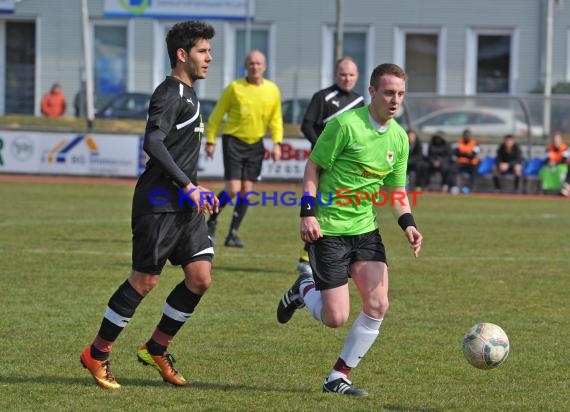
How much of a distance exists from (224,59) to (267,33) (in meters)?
1.70

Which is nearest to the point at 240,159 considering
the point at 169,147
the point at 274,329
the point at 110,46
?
the point at 274,329

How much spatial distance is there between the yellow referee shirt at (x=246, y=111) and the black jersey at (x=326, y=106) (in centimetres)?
179

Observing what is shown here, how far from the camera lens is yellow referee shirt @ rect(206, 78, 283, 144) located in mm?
13258

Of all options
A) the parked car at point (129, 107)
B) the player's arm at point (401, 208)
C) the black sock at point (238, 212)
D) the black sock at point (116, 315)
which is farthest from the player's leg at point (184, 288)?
the parked car at point (129, 107)

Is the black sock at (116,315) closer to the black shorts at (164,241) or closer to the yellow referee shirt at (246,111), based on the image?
the black shorts at (164,241)

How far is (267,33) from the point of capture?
38750mm

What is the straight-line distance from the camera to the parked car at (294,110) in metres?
27.8

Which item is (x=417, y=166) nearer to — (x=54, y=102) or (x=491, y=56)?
(x=54, y=102)

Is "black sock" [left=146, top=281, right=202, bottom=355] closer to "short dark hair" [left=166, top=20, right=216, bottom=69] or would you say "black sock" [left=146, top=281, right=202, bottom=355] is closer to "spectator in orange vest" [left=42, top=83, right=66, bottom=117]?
"short dark hair" [left=166, top=20, right=216, bottom=69]

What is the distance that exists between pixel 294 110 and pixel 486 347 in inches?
864

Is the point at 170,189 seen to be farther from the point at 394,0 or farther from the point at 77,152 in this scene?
the point at 394,0

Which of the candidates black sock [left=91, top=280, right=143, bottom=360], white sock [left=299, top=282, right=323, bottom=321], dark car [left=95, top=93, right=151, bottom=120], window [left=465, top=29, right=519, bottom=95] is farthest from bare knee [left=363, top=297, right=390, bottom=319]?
window [left=465, top=29, right=519, bottom=95]

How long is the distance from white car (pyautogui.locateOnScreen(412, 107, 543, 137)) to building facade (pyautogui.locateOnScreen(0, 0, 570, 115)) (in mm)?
8772

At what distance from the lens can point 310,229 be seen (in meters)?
6.48
